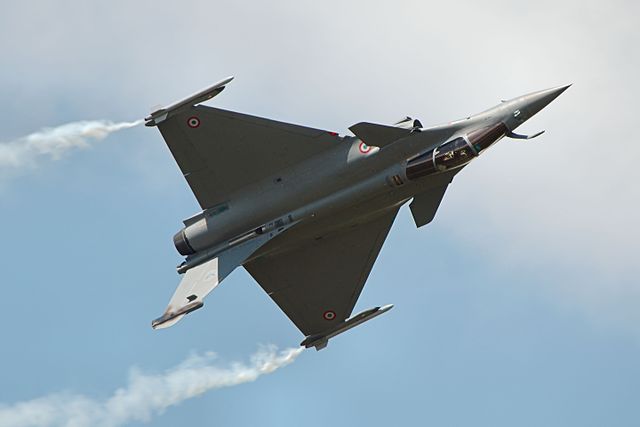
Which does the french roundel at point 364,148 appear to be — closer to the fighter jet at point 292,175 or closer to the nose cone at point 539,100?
the fighter jet at point 292,175

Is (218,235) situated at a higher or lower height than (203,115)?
lower

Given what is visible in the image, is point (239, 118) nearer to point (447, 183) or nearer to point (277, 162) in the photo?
point (277, 162)

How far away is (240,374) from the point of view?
40469 mm

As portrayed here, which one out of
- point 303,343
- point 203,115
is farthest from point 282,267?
point 203,115

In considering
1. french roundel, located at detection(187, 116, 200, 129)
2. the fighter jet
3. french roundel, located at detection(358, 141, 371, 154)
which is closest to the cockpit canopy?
the fighter jet

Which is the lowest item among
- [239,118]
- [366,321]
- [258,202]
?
[366,321]

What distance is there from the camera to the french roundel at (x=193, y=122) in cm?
3791

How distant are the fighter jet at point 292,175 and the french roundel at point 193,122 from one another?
1.1 inches

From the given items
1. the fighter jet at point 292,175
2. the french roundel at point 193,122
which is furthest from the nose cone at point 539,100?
the french roundel at point 193,122

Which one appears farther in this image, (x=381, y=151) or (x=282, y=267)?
(x=282, y=267)

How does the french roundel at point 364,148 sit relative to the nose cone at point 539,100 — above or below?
above

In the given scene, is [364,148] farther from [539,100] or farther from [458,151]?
[539,100]

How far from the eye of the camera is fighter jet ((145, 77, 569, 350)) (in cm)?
3553

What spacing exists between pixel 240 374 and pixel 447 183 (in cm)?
917
